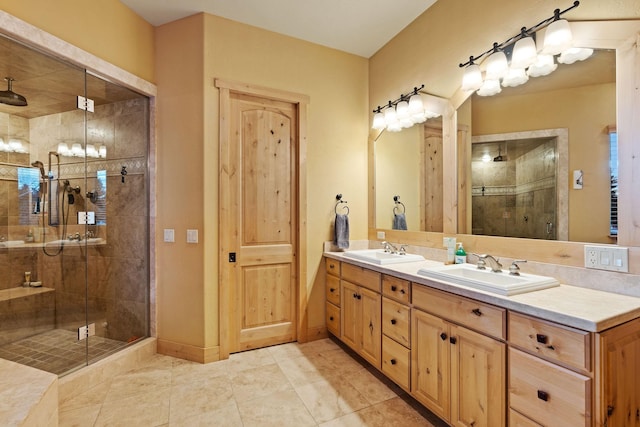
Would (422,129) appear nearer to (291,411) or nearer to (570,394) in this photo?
(570,394)

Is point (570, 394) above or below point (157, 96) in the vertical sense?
below

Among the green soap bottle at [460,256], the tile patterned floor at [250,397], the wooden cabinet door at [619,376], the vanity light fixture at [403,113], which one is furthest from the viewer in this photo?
the vanity light fixture at [403,113]

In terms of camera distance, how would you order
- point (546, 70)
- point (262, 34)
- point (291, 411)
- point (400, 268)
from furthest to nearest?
point (262, 34) < point (400, 268) < point (291, 411) < point (546, 70)

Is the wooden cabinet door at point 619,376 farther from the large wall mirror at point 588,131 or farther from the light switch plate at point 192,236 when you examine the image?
the light switch plate at point 192,236

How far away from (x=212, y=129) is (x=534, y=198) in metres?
2.42

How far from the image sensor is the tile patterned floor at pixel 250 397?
5.91 ft

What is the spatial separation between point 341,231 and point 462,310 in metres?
1.56

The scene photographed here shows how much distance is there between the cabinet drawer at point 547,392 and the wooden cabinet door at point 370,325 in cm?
97

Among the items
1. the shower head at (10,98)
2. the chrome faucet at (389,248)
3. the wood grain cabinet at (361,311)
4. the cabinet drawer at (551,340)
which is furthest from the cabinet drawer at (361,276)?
the shower head at (10,98)

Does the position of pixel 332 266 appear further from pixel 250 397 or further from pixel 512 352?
pixel 512 352

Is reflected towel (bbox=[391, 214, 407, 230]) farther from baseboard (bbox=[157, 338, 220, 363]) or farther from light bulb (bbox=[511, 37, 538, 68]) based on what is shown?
baseboard (bbox=[157, 338, 220, 363])

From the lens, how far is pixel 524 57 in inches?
67.0

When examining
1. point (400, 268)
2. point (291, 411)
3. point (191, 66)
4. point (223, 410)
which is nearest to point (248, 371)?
point (223, 410)

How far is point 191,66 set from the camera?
8.37ft
